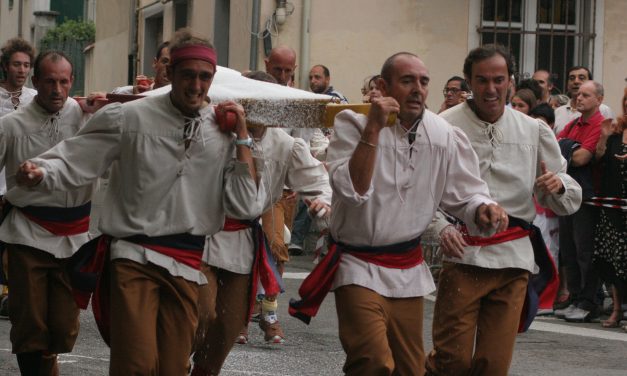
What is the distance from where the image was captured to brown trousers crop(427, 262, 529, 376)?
7812mm

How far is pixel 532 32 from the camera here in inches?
803

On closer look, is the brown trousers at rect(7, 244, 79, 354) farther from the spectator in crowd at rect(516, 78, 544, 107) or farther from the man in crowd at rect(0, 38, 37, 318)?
the spectator in crowd at rect(516, 78, 544, 107)

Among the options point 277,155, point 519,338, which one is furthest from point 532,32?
point 277,155

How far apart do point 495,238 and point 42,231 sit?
2735 millimetres

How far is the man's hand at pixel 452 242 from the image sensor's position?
7.47m

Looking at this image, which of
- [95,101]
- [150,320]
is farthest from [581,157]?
[150,320]

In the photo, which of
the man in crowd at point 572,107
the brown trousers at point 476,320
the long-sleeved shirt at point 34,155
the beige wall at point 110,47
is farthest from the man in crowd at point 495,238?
the beige wall at point 110,47

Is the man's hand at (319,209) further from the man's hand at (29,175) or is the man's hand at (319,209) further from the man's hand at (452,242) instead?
the man's hand at (29,175)

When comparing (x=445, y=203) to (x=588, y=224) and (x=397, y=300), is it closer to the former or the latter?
(x=397, y=300)

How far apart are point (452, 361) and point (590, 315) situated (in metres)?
5.52

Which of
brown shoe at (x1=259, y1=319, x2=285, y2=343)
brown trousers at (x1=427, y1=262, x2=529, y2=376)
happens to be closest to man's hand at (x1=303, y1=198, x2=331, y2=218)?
brown trousers at (x1=427, y1=262, x2=529, y2=376)

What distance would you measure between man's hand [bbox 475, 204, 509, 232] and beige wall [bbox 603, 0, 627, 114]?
533 inches

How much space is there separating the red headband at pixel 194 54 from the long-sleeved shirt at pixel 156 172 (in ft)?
0.78

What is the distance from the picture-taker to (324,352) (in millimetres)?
10656
